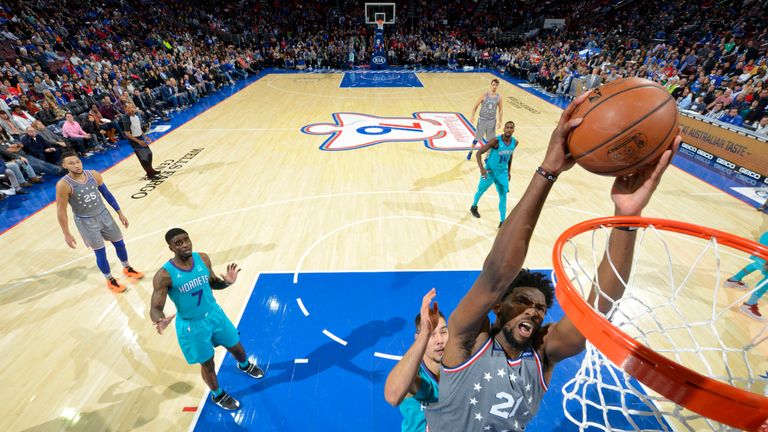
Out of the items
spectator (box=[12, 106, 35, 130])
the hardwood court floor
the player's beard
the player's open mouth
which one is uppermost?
the player's open mouth

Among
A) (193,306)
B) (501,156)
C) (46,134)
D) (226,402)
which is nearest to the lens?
(193,306)

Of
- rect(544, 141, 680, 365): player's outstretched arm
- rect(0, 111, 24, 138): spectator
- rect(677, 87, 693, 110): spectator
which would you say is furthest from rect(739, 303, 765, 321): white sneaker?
rect(0, 111, 24, 138): spectator

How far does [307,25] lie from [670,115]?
30928 mm

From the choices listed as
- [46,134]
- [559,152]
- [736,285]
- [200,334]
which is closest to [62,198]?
[200,334]

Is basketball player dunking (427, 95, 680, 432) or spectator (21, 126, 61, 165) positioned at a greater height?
basketball player dunking (427, 95, 680, 432)

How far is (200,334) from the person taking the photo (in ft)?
10.2

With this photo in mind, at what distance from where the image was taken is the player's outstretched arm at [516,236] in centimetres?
128

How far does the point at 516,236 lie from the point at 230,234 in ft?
18.7

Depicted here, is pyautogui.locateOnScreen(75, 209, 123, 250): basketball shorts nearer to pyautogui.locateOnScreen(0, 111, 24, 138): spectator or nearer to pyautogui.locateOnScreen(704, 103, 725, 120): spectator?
pyautogui.locateOnScreen(0, 111, 24, 138): spectator

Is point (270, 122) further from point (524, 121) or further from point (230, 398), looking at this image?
point (230, 398)

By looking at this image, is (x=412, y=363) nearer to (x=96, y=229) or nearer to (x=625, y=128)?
(x=625, y=128)

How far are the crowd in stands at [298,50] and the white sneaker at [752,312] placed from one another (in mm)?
6635

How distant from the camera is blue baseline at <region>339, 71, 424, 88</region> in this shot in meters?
18.1

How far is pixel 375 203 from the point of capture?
23.2 feet
